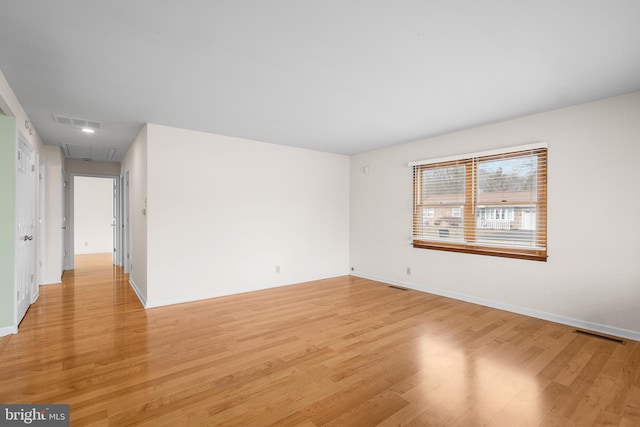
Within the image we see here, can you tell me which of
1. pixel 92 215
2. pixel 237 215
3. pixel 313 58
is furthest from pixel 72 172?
pixel 313 58

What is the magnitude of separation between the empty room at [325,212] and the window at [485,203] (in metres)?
0.03

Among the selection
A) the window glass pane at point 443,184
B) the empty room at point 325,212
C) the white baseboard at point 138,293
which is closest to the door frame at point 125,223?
the empty room at point 325,212

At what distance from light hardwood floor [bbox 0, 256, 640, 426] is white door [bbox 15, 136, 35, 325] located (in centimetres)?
32

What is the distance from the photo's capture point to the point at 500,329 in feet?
11.3

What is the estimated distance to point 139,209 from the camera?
471 cm

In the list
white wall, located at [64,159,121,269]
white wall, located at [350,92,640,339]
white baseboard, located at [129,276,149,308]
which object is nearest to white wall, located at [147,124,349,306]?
white baseboard, located at [129,276,149,308]

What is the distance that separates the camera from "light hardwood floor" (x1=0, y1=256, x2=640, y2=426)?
6.48 feet

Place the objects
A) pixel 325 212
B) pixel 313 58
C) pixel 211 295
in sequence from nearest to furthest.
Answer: pixel 313 58, pixel 211 295, pixel 325 212

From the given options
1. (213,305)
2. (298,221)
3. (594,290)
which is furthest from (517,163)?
(213,305)

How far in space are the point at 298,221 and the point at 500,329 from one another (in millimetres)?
3639

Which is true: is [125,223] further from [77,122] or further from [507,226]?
[507,226]

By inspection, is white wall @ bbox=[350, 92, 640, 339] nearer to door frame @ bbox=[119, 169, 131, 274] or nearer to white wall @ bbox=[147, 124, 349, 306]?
white wall @ bbox=[147, 124, 349, 306]

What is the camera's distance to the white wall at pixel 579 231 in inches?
127

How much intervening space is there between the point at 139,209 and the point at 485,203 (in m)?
5.24
